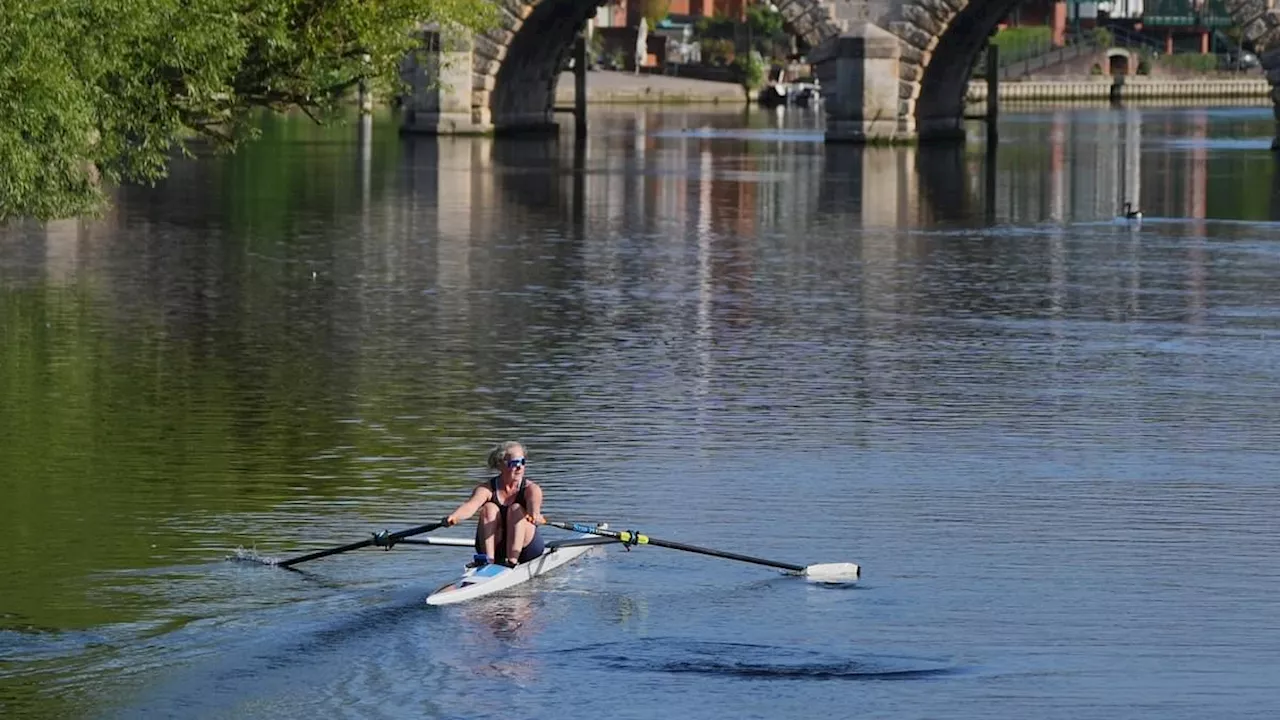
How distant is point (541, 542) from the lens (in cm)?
1752

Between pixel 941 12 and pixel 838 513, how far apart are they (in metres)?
53.4

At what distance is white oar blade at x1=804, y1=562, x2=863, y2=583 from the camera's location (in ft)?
56.4

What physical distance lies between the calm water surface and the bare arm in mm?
Answer: 552

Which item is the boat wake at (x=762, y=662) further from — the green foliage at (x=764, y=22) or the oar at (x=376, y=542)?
the green foliage at (x=764, y=22)

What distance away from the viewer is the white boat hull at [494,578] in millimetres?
16562

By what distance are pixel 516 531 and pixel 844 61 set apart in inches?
2213

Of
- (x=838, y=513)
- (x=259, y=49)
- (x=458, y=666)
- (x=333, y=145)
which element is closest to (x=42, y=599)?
(x=458, y=666)

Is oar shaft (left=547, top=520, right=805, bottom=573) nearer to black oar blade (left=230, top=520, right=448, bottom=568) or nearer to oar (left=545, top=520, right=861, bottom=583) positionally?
oar (left=545, top=520, right=861, bottom=583)

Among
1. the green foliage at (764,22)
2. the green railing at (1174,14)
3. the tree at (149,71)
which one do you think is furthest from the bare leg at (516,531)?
the green railing at (1174,14)

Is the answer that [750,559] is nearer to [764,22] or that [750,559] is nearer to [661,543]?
[661,543]

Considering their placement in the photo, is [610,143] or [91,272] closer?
[91,272]

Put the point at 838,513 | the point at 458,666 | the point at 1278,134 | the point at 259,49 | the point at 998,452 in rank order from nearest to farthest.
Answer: the point at 458,666
the point at 838,513
the point at 998,452
the point at 259,49
the point at 1278,134

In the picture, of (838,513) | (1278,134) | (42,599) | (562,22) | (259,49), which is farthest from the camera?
(562,22)

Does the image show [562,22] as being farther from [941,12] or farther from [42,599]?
[42,599]
